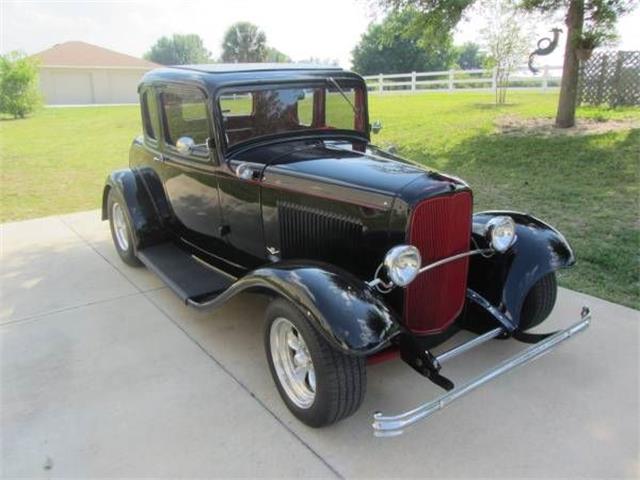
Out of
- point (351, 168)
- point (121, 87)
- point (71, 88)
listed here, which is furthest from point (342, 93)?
point (121, 87)

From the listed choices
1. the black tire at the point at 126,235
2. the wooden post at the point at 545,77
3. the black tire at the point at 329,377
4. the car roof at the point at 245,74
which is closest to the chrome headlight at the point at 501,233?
the black tire at the point at 329,377

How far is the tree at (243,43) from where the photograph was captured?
57875 millimetres

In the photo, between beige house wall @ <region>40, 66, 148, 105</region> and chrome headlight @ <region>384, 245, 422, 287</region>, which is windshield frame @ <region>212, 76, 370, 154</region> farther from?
beige house wall @ <region>40, 66, 148, 105</region>

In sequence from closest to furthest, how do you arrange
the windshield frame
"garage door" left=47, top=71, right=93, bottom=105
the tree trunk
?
1. the windshield frame
2. the tree trunk
3. "garage door" left=47, top=71, right=93, bottom=105

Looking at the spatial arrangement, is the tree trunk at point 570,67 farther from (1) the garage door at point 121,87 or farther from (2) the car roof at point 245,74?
(1) the garage door at point 121,87

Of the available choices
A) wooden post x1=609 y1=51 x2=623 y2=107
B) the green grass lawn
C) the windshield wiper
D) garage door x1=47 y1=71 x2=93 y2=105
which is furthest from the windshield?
garage door x1=47 y1=71 x2=93 y2=105

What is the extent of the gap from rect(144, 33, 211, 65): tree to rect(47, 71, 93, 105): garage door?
4387cm

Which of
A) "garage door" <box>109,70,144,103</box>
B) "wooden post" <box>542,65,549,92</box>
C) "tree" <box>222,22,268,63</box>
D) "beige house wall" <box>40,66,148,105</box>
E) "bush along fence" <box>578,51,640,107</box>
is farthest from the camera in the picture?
"tree" <box>222,22,268,63</box>

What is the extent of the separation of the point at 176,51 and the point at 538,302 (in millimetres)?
88113

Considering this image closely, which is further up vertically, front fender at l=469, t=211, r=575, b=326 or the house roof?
the house roof

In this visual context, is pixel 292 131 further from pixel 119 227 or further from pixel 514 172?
pixel 514 172

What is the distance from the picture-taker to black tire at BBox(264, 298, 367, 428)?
2467mm

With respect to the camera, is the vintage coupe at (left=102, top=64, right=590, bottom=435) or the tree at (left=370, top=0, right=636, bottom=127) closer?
the vintage coupe at (left=102, top=64, right=590, bottom=435)

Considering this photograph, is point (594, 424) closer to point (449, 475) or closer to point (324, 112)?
point (449, 475)
